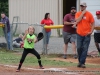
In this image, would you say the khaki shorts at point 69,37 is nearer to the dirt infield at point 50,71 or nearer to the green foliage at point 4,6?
Result: the dirt infield at point 50,71

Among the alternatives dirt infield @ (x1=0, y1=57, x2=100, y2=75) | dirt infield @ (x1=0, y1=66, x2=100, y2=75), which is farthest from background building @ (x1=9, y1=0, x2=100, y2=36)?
dirt infield @ (x1=0, y1=66, x2=100, y2=75)

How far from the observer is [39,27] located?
58.4 feet

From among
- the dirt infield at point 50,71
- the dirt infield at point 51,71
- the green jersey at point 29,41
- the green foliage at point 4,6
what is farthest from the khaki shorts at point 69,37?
the green foliage at point 4,6

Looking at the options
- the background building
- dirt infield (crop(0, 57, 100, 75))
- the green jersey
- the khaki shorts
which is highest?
the background building

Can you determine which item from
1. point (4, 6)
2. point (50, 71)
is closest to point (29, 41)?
point (50, 71)

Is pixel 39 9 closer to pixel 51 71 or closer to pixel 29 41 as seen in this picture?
pixel 29 41

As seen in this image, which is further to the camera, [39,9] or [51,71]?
[39,9]

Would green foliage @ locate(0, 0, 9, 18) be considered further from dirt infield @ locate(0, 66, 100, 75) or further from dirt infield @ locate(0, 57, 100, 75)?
dirt infield @ locate(0, 66, 100, 75)

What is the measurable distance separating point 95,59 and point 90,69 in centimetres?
319

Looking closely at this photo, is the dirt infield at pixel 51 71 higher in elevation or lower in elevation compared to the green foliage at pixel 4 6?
lower

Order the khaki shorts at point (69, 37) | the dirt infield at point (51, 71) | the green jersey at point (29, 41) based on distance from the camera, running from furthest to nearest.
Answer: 1. the khaki shorts at point (69, 37)
2. the green jersey at point (29, 41)
3. the dirt infield at point (51, 71)

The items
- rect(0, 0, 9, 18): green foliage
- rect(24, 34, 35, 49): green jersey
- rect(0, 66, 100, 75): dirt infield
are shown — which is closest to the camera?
rect(0, 66, 100, 75): dirt infield

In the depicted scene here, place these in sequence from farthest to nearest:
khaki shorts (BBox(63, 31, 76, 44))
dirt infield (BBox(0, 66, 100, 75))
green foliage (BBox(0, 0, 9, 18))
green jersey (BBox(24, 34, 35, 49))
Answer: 1. green foliage (BBox(0, 0, 9, 18))
2. khaki shorts (BBox(63, 31, 76, 44))
3. green jersey (BBox(24, 34, 35, 49))
4. dirt infield (BBox(0, 66, 100, 75))

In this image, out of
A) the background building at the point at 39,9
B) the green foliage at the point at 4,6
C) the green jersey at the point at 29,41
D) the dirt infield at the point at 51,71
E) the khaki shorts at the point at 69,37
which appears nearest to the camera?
the dirt infield at the point at 51,71
